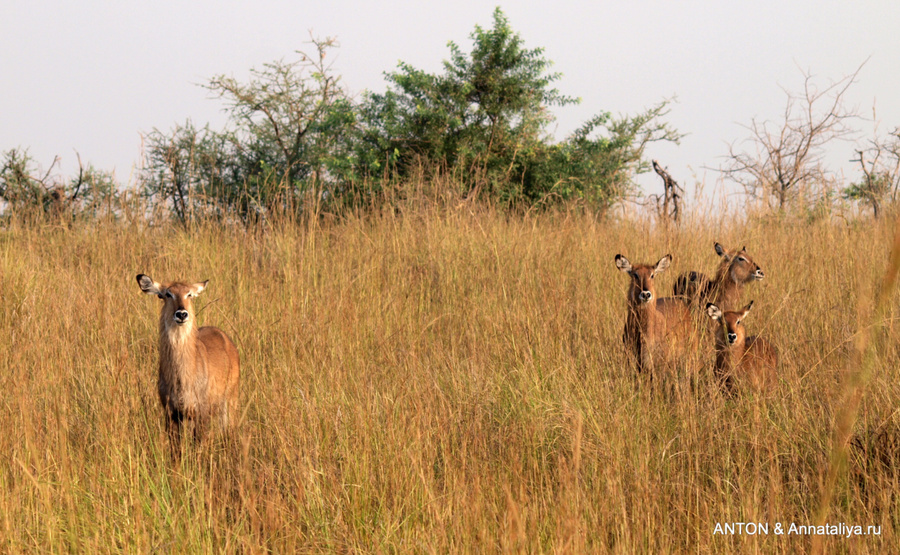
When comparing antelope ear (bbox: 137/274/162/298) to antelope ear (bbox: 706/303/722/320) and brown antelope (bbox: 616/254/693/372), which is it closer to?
brown antelope (bbox: 616/254/693/372)

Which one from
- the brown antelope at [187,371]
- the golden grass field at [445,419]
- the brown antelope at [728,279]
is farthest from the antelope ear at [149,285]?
the brown antelope at [728,279]

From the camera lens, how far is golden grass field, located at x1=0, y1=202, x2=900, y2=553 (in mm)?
2850

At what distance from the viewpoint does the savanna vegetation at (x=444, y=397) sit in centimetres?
288

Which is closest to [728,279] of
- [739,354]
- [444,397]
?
[739,354]

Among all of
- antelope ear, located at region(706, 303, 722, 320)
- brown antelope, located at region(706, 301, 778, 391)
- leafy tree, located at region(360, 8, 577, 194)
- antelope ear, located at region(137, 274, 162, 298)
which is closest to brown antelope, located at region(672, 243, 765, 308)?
brown antelope, located at region(706, 301, 778, 391)

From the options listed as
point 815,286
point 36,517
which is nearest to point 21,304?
point 36,517

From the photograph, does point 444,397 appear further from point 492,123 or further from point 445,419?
point 492,123

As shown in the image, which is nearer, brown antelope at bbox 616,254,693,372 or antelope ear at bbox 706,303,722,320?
brown antelope at bbox 616,254,693,372

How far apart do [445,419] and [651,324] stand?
197 cm

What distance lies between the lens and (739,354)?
16.7ft

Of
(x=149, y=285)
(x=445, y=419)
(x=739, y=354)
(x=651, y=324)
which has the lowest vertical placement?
(x=445, y=419)

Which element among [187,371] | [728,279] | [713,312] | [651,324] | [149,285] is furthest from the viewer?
[728,279]

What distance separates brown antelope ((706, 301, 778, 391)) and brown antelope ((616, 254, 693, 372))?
0.79ft

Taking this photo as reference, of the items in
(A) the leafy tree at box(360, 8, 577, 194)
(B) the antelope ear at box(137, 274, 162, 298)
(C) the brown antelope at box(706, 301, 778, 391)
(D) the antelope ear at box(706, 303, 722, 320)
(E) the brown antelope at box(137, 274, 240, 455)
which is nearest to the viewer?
(E) the brown antelope at box(137, 274, 240, 455)
